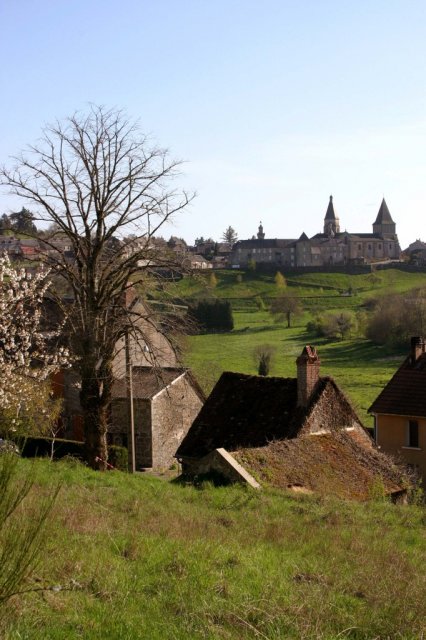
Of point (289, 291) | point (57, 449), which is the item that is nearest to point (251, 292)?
point (289, 291)

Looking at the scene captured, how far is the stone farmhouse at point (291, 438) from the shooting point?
60.0 feet

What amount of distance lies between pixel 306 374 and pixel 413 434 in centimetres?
1068

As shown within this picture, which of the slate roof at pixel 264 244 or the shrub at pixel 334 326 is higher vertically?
the slate roof at pixel 264 244

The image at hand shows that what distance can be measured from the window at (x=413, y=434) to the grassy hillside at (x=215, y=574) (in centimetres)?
1747

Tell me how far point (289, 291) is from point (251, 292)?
692 cm

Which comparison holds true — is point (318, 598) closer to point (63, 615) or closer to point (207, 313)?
point (63, 615)

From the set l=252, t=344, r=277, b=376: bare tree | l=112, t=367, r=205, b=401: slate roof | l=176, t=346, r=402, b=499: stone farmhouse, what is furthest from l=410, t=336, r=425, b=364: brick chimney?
l=252, t=344, r=277, b=376: bare tree

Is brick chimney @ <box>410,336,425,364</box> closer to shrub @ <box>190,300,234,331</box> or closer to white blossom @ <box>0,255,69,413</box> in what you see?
white blossom @ <box>0,255,69,413</box>

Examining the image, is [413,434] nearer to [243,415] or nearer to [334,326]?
[243,415]

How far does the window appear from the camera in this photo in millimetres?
30828

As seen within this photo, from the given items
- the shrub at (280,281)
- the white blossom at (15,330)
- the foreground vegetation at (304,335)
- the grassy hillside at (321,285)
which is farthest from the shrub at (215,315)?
the white blossom at (15,330)

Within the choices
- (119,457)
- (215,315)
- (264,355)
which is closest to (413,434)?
(119,457)

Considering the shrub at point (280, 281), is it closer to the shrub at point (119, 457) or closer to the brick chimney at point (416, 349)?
the brick chimney at point (416, 349)

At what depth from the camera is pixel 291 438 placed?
21406 millimetres
